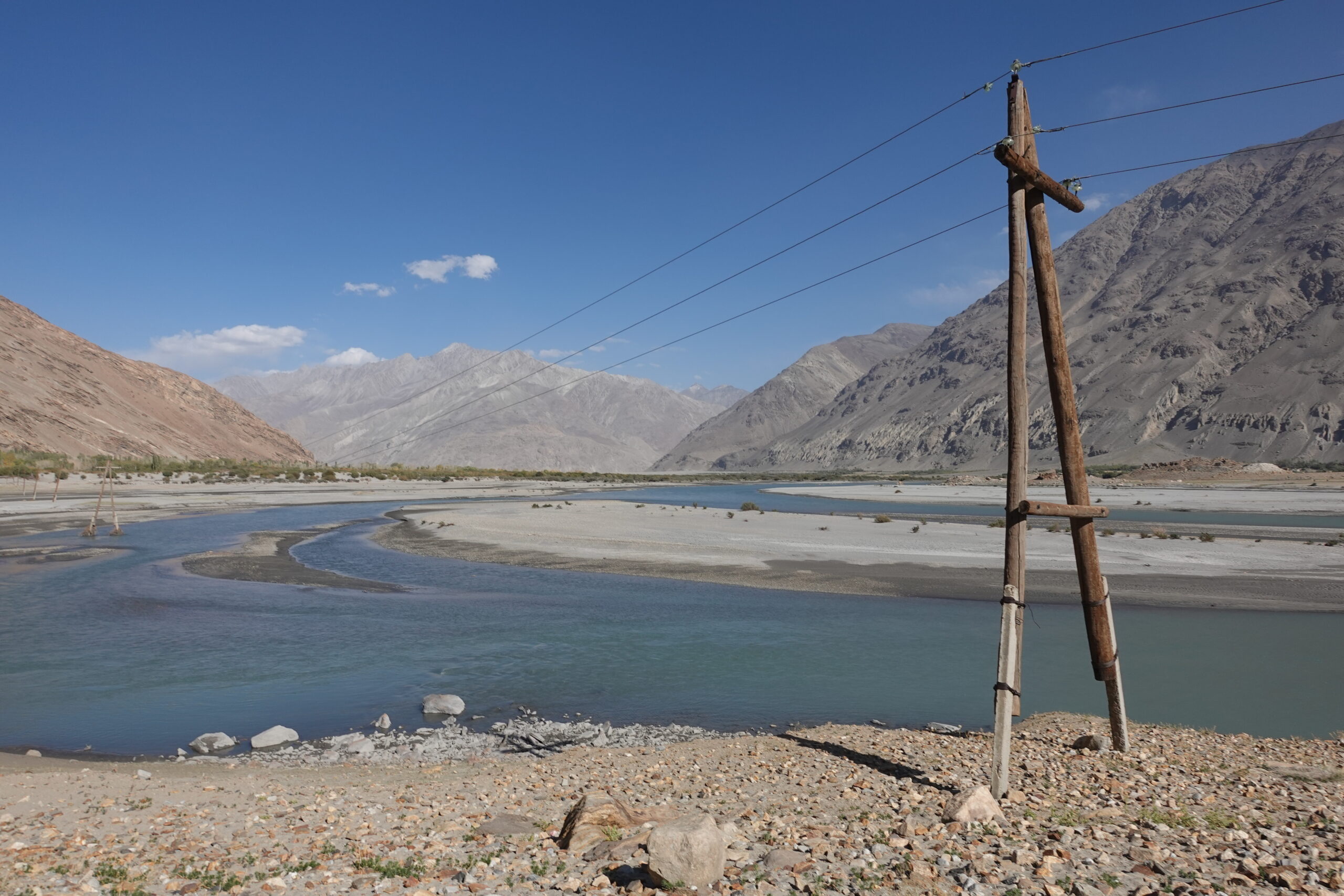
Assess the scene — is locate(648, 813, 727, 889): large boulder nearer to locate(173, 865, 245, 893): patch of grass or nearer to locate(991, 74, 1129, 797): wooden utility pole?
locate(173, 865, 245, 893): patch of grass

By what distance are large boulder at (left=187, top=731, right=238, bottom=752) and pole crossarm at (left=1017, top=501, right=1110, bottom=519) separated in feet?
38.0

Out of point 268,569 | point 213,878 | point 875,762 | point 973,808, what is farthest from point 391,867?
point 268,569

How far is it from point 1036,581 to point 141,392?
14960 centimetres

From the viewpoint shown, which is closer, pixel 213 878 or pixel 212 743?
pixel 213 878

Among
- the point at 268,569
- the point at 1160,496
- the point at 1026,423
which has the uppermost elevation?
the point at 1026,423

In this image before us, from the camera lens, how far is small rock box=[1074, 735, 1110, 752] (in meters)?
9.15

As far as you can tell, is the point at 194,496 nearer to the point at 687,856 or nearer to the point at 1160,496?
the point at 687,856

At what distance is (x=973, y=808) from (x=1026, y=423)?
434 centimetres

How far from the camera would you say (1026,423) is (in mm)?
8570

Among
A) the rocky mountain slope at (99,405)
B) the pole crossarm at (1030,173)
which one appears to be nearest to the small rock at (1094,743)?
the pole crossarm at (1030,173)

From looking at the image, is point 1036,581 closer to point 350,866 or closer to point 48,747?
point 350,866

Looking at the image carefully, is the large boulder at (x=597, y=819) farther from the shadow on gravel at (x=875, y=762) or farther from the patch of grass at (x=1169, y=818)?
the patch of grass at (x=1169, y=818)

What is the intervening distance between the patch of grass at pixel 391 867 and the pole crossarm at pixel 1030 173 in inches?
380

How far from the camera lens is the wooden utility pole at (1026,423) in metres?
8.47
